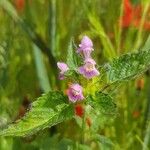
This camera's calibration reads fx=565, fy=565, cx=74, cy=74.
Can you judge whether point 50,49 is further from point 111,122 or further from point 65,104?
point 65,104

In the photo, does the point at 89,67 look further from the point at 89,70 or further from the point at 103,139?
the point at 103,139

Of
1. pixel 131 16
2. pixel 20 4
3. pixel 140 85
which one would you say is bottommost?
pixel 140 85

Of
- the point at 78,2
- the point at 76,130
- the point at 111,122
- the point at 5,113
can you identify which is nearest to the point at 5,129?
the point at 5,113

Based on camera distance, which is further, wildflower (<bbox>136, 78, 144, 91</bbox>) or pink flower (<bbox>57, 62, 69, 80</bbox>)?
wildflower (<bbox>136, 78, 144, 91</bbox>)

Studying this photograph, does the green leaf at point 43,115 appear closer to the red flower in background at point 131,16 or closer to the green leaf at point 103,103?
the green leaf at point 103,103

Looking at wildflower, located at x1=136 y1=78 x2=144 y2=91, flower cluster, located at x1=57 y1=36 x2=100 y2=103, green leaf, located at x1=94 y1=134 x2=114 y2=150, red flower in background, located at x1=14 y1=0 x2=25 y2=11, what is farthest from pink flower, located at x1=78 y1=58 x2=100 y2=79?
red flower in background, located at x1=14 y1=0 x2=25 y2=11

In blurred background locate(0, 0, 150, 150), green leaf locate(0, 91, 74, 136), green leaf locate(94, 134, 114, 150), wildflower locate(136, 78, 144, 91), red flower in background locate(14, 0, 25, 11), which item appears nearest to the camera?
green leaf locate(0, 91, 74, 136)

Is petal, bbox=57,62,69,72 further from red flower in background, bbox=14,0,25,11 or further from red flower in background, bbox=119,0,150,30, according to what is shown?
red flower in background, bbox=14,0,25,11

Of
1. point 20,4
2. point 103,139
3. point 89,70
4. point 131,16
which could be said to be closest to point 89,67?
point 89,70
